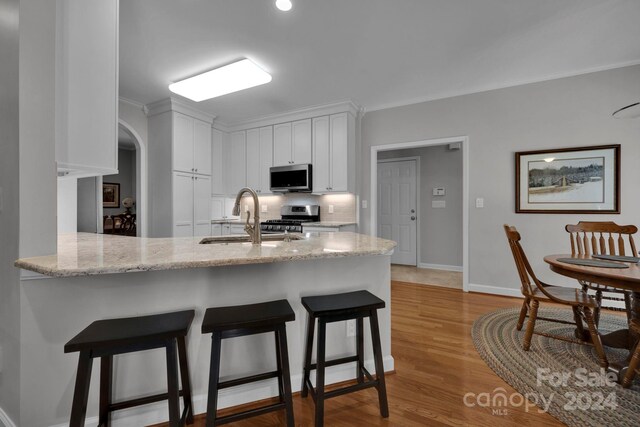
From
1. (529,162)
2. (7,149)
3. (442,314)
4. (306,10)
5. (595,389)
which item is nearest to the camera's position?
(7,149)

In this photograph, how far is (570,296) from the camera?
6.62 feet

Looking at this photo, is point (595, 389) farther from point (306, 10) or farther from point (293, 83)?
point (293, 83)

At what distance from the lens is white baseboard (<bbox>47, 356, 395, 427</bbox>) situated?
1.36 m

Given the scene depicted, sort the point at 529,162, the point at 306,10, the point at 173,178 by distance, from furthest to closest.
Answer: the point at 173,178 → the point at 529,162 → the point at 306,10

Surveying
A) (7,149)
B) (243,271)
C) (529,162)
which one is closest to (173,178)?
(7,149)

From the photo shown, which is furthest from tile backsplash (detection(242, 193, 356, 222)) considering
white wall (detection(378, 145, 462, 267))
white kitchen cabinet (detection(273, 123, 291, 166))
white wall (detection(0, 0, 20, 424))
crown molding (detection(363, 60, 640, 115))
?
white wall (detection(0, 0, 20, 424))

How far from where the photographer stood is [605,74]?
300 centimetres

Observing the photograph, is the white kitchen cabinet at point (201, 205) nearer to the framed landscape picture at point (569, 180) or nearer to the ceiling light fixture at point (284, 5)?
the ceiling light fixture at point (284, 5)

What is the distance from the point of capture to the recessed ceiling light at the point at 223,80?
2.99m

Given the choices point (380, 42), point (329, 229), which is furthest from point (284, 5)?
point (329, 229)

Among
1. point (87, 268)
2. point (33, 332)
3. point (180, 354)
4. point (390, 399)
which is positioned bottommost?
point (390, 399)

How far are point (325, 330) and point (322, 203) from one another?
3.32 metres

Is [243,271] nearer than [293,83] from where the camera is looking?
Yes

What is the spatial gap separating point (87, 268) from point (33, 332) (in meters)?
0.49
